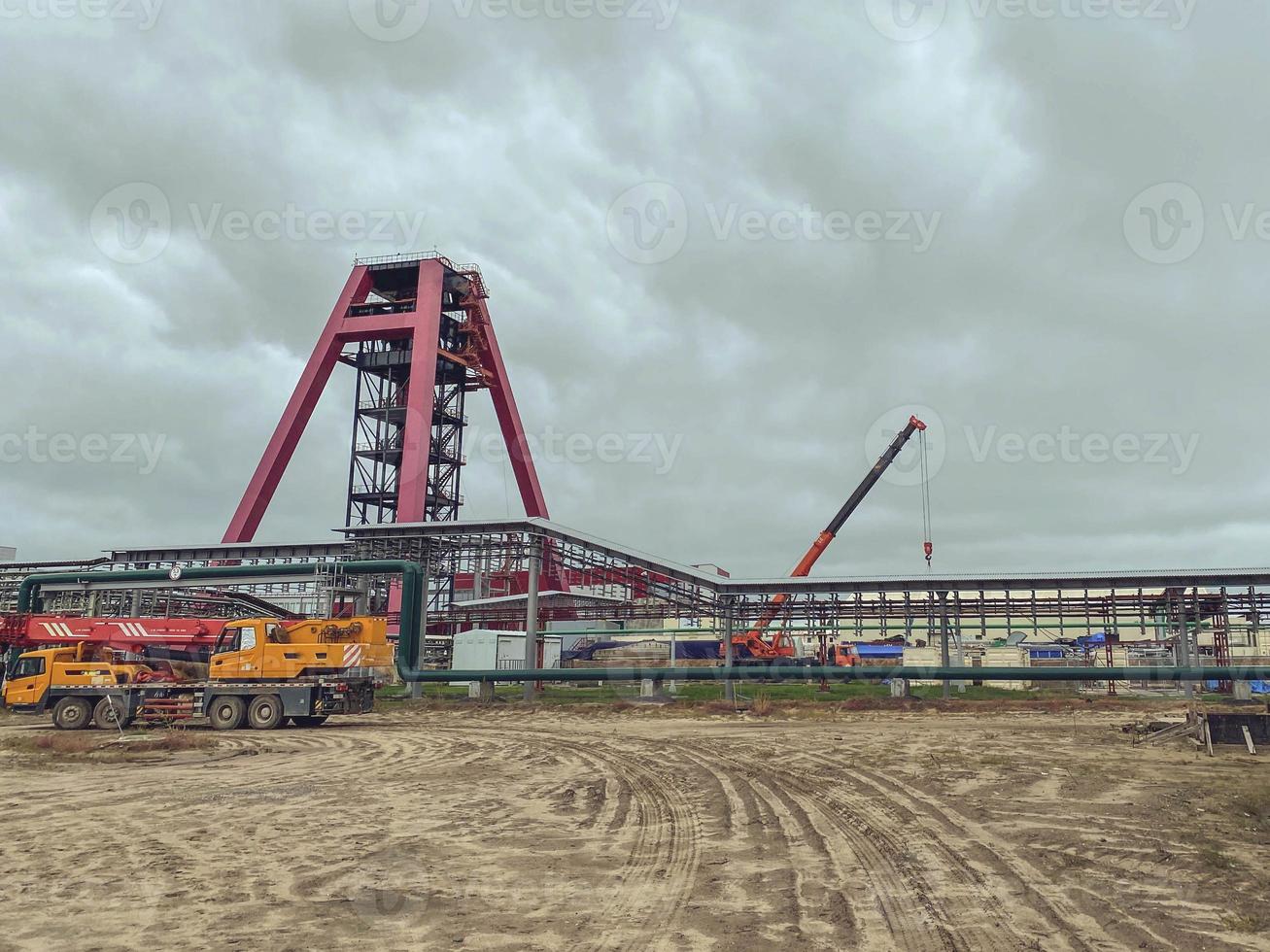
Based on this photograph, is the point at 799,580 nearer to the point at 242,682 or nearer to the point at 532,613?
the point at 532,613

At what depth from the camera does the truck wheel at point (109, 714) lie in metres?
22.6

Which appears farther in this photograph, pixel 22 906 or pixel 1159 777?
pixel 1159 777

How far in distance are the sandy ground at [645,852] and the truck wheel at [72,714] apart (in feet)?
26.3

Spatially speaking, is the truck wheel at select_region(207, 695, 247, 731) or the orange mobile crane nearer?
the truck wheel at select_region(207, 695, 247, 731)

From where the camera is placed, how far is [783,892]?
6.94 metres

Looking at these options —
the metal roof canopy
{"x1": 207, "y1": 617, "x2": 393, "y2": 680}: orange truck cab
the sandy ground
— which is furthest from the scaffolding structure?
the sandy ground

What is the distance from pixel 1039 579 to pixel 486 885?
30846mm

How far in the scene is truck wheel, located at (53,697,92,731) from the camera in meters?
22.8

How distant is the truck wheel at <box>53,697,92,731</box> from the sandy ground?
802cm

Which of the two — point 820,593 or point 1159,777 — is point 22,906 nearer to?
point 1159,777

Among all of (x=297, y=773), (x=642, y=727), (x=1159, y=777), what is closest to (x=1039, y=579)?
(x=642, y=727)

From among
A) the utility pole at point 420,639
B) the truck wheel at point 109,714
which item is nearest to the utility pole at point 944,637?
the utility pole at point 420,639

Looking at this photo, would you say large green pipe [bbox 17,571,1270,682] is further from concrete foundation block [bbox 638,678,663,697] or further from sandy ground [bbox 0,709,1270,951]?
sandy ground [bbox 0,709,1270,951]

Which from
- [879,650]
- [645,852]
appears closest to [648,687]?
[645,852]
